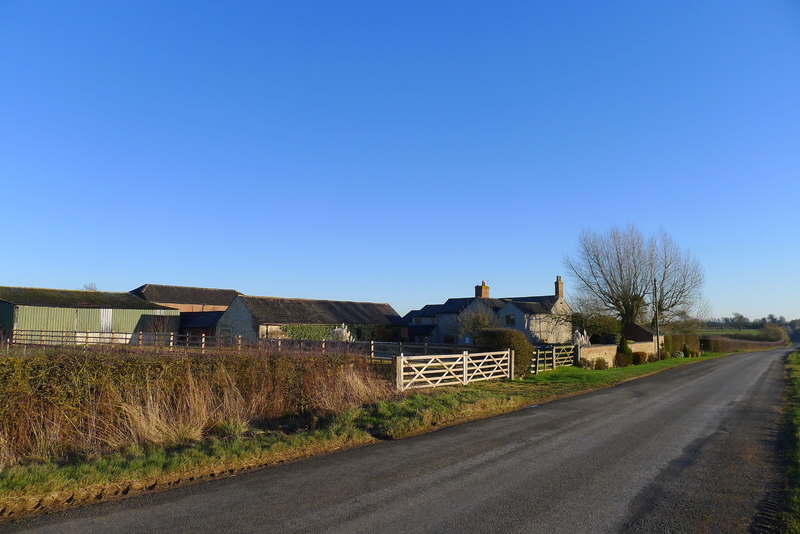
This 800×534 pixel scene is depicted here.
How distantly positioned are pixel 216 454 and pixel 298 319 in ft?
139

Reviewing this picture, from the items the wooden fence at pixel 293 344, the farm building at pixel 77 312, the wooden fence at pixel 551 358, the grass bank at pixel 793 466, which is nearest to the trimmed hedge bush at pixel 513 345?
the wooden fence at pixel 551 358

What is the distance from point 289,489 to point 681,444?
24.4 feet

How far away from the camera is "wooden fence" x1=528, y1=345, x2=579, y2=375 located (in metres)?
26.5

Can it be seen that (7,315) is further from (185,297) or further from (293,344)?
(293,344)

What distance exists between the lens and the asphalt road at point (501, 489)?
Result: 6061mm

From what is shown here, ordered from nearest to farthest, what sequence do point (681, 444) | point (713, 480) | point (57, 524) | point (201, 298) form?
point (57, 524) → point (713, 480) → point (681, 444) → point (201, 298)

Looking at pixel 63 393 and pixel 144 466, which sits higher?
pixel 63 393

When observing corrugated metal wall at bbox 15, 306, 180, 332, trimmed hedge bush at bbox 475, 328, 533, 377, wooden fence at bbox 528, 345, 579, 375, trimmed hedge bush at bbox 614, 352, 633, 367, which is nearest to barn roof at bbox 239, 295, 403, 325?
corrugated metal wall at bbox 15, 306, 180, 332

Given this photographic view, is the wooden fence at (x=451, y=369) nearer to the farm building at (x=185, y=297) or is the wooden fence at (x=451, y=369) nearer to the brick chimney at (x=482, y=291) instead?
the brick chimney at (x=482, y=291)

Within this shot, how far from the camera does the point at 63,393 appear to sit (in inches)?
368

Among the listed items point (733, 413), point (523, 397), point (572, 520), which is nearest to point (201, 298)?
point (523, 397)

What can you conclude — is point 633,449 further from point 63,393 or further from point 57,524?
point 63,393

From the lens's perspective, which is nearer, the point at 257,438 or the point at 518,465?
the point at 518,465

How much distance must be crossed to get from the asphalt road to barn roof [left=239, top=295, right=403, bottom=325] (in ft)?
130
